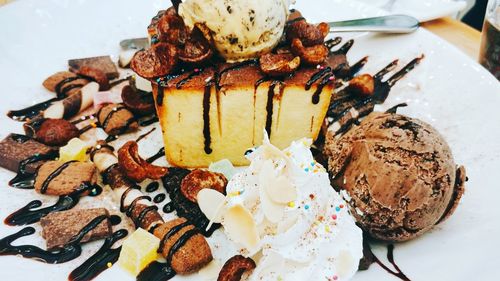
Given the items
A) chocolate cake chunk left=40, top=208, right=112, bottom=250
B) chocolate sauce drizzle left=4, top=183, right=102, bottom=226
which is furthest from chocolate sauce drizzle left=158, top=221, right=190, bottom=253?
chocolate sauce drizzle left=4, top=183, right=102, bottom=226

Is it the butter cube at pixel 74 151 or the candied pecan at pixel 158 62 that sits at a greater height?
the candied pecan at pixel 158 62

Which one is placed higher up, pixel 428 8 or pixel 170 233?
pixel 428 8

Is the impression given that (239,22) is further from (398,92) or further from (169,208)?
(398,92)

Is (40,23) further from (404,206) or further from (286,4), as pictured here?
(404,206)

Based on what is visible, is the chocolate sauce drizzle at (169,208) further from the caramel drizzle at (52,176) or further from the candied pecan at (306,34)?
the candied pecan at (306,34)

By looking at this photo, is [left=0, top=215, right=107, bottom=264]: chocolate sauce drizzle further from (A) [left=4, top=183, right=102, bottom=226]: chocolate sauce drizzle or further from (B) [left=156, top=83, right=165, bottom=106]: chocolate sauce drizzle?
(B) [left=156, top=83, right=165, bottom=106]: chocolate sauce drizzle

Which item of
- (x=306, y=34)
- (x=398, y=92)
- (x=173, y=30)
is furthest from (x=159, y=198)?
(x=398, y=92)

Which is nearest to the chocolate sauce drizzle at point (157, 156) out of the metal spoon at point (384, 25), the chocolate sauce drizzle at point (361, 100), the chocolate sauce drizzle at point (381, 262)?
the chocolate sauce drizzle at point (361, 100)

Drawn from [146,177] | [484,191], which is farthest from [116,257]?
[484,191]
